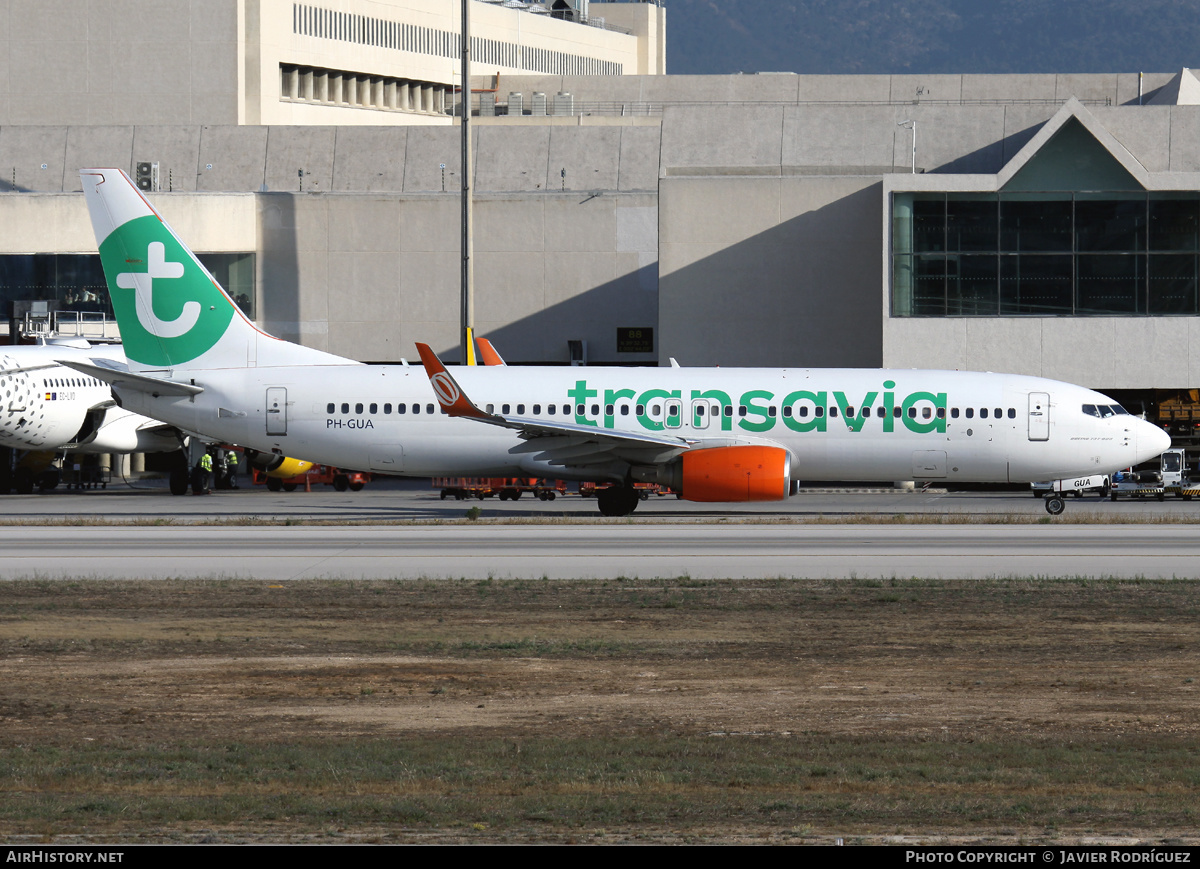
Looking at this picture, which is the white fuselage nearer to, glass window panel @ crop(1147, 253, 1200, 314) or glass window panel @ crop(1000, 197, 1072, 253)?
glass window panel @ crop(1000, 197, 1072, 253)

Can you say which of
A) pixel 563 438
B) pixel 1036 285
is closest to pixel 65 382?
pixel 563 438

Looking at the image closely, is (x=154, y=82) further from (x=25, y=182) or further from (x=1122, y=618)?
(x=1122, y=618)

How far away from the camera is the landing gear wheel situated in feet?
120

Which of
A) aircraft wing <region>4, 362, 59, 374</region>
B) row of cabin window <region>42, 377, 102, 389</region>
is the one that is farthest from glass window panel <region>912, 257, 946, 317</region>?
aircraft wing <region>4, 362, 59, 374</region>

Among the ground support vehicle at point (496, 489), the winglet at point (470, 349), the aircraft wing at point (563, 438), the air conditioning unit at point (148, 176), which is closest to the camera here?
the aircraft wing at point (563, 438)

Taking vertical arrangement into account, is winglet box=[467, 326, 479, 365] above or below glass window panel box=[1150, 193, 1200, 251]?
below

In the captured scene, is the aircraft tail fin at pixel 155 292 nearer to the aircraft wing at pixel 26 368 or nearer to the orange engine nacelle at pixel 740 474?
the aircraft wing at pixel 26 368

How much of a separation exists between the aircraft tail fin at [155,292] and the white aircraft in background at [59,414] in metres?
7.78

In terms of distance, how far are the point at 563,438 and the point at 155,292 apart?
11092 mm

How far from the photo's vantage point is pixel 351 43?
90000mm

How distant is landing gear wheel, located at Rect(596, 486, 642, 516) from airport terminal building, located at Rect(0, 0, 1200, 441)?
17.0 meters

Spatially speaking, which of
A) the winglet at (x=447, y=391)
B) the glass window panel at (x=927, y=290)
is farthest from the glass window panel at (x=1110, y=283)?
the winglet at (x=447, y=391)

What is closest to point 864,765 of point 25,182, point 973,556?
point 973,556

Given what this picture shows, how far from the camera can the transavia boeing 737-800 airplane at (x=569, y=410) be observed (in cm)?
3575
